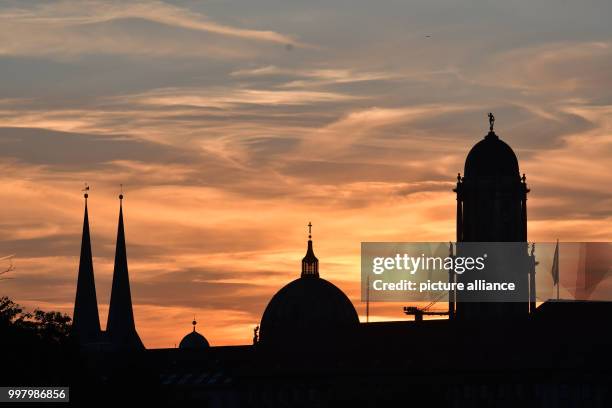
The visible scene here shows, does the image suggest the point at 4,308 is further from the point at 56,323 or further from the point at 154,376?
the point at 154,376

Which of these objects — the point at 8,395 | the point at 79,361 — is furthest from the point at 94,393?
the point at 8,395

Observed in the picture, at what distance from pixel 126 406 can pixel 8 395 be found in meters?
17.3

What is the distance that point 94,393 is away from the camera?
172125 millimetres

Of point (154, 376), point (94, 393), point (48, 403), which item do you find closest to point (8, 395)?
point (48, 403)

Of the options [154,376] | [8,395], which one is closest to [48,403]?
[8,395]

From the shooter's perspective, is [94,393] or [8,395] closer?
[8,395]

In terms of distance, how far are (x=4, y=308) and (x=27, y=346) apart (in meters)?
9.72

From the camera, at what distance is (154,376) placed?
18975cm

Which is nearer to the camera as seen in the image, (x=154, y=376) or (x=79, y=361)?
(x=79, y=361)

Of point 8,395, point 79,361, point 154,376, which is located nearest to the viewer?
point 8,395

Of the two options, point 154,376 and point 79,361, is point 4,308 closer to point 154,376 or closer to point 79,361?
point 79,361

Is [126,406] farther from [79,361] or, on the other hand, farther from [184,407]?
[184,407]

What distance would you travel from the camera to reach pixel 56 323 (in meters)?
173

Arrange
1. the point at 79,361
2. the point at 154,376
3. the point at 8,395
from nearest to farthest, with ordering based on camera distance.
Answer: the point at 8,395, the point at 79,361, the point at 154,376
